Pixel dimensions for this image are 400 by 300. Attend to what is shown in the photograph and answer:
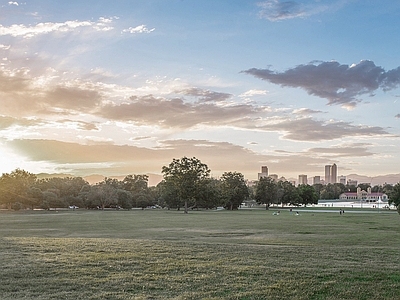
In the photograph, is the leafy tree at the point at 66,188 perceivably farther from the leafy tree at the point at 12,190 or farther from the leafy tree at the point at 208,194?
the leafy tree at the point at 208,194

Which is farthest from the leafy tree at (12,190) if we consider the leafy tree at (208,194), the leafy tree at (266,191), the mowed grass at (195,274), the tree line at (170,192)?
the mowed grass at (195,274)

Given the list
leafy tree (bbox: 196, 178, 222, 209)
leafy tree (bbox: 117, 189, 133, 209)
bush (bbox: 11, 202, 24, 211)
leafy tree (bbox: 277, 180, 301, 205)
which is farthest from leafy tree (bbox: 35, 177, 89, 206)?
leafy tree (bbox: 277, 180, 301, 205)

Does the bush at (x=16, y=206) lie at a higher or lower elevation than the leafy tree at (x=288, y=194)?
lower

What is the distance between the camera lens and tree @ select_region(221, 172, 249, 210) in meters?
122

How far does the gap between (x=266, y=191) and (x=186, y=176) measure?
116 ft

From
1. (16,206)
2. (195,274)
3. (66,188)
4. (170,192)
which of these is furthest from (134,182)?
(195,274)

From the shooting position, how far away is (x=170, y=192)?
119188mm

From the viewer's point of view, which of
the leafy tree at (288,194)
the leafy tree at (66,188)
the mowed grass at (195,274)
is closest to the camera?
the mowed grass at (195,274)

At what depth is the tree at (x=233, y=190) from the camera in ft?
399

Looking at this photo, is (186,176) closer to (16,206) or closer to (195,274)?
(16,206)

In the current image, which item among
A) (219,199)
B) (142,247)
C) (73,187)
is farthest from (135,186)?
(142,247)

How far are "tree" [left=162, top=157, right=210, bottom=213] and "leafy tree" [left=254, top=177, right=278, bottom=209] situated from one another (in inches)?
1145

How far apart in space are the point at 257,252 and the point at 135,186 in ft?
507

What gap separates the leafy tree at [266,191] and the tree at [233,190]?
7.88 m
